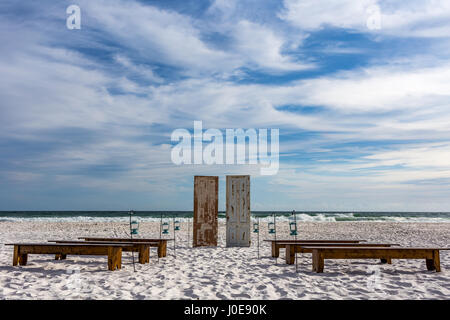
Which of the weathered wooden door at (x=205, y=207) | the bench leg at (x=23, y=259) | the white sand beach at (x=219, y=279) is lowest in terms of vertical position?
the white sand beach at (x=219, y=279)

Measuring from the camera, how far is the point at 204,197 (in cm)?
1141

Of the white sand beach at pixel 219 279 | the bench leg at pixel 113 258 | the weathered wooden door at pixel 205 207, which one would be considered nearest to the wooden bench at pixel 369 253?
the white sand beach at pixel 219 279

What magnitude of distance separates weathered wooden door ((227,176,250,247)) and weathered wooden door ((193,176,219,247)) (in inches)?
18.2

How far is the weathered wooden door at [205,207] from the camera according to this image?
36.8 feet

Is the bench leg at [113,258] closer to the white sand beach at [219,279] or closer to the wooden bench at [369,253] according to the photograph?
the white sand beach at [219,279]

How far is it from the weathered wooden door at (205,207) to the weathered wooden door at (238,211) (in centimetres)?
46

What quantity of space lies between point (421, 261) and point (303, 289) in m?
4.46

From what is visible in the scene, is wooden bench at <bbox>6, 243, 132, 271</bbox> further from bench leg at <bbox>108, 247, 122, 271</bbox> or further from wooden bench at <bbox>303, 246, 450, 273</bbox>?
wooden bench at <bbox>303, 246, 450, 273</bbox>

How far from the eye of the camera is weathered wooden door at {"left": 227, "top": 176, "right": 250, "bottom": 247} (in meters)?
11.2

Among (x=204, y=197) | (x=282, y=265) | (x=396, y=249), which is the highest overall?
(x=204, y=197)
